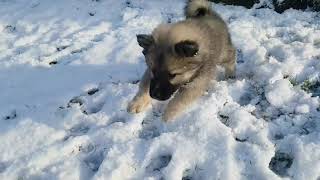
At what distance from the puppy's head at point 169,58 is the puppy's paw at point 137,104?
2.09ft

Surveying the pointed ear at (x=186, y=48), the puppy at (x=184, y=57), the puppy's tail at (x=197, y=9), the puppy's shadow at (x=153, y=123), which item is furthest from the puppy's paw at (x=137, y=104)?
the puppy's tail at (x=197, y=9)

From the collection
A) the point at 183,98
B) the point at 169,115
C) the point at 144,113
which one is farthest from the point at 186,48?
the point at 144,113

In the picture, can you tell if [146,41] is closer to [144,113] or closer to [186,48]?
[186,48]

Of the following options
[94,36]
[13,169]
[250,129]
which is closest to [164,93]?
[250,129]

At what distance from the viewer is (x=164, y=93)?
4.56 m

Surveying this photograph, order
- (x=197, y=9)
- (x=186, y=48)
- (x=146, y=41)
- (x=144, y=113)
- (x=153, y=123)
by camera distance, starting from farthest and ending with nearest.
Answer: (x=197, y=9) → (x=144, y=113) → (x=153, y=123) → (x=146, y=41) → (x=186, y=48)

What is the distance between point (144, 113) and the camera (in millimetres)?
5277

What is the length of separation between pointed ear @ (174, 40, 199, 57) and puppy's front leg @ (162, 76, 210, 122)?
51 centimetres

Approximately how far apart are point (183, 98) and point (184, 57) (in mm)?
630

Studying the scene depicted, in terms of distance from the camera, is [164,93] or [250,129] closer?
[164,93]

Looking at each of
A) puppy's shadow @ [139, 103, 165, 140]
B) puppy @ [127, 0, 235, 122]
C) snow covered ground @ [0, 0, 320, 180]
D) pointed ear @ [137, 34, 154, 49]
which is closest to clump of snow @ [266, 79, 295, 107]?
snow covered ground @ [0, 0, 320, 180]

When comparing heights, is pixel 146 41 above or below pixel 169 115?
above

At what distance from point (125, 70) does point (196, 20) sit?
142 centimetres

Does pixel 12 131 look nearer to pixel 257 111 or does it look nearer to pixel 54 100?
pixel 54 100
